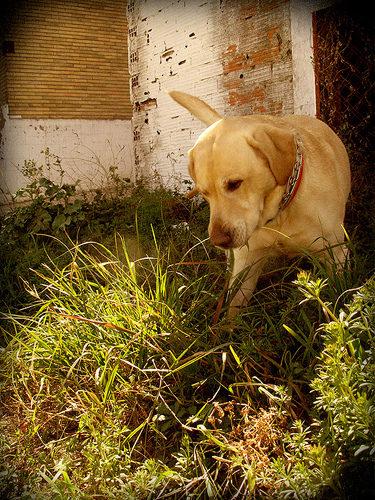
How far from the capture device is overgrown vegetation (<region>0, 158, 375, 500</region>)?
5.46ft

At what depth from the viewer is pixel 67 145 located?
12.6 m

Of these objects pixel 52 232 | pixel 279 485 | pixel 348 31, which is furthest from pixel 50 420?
pixel 348 31

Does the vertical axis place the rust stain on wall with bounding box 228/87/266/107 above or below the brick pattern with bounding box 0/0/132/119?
below

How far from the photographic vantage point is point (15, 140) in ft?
39.0

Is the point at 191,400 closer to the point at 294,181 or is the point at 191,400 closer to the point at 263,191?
the point at 263,191

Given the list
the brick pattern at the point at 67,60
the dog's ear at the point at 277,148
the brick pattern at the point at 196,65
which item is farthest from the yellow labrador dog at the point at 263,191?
the brick pattern at the point at 67,60

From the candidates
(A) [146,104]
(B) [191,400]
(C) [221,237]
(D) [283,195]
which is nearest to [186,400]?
(B) [191,400]

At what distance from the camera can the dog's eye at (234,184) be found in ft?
8.80

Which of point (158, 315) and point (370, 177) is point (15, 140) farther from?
point (158, 315)

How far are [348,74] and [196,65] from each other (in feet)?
8.04

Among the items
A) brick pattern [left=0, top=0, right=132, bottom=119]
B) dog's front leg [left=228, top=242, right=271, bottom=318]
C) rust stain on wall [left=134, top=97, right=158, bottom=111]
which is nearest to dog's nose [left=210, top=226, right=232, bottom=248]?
dog's front leg [left=228, top=242, right=271, bottom=318]

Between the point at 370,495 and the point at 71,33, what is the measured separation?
13.0 meters

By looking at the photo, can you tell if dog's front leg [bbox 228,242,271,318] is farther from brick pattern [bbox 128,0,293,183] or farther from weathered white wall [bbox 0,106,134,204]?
weathered white wall [bbox 0,106,134,204]

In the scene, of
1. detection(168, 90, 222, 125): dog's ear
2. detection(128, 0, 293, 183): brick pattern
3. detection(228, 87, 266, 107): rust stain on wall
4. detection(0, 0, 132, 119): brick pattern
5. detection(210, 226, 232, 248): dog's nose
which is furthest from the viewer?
detection(0, 0, 132, 119): brick pattern
